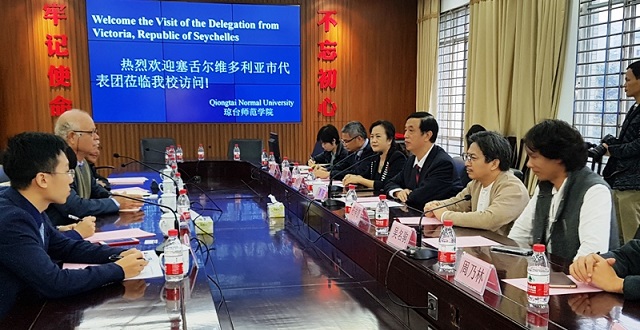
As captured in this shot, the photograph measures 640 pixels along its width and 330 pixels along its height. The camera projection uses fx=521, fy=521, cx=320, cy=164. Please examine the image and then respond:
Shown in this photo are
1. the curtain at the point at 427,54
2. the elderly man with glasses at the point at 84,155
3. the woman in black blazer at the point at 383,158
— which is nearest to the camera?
the elderly man with glasses at the point at 84,155

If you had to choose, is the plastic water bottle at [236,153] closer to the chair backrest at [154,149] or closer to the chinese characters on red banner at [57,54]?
the chair backrest at [154,149]

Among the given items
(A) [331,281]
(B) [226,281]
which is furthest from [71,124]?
(A) [331,281]

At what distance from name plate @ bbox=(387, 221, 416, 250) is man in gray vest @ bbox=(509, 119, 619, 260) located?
1.72ft

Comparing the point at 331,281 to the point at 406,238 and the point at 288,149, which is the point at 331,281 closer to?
the point at 406,238

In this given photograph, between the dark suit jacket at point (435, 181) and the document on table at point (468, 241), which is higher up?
the dark suit jacket at point (435, 181)

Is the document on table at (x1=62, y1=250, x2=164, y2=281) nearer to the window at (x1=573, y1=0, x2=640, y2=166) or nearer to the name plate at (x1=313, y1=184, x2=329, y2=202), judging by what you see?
the name plate at (x1=313, y1=184, x2=329, y2=202)

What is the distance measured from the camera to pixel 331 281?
76.3 inches

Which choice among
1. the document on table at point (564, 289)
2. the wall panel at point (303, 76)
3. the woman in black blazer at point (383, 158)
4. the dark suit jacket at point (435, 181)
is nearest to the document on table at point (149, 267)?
the document on table at point (564, 289)

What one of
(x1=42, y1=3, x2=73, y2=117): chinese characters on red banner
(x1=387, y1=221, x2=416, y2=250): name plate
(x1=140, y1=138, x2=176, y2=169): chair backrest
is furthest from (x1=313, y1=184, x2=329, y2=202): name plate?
(x1=42, y1=3, x2=73, y2=117): chinese characters on red banner

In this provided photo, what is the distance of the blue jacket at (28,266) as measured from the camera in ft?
4.42

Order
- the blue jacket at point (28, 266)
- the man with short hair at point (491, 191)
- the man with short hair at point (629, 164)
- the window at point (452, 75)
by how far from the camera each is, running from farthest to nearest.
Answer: the window at point (452, 75) → the man with short hair at point (629, 164) → the man with short hair at point (491, 191) → the blue jacket at point (28, 266)

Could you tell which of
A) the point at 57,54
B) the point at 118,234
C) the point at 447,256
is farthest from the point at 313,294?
the point at 57,54

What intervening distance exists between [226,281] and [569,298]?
3.84ft

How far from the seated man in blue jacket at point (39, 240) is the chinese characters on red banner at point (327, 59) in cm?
548
